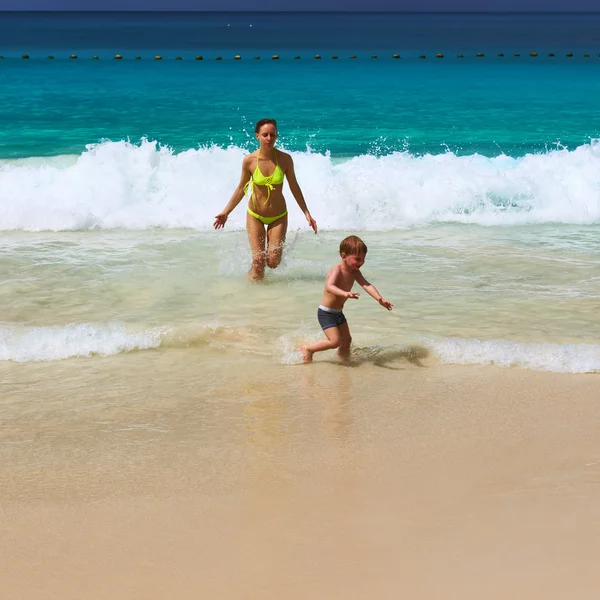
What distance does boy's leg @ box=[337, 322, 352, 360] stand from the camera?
5918 mm

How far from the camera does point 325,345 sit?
585cm

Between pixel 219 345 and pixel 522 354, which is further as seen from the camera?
pixel 219 345

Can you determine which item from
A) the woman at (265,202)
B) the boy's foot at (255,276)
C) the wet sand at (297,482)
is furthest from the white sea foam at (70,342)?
the boy's foot at (255,276)

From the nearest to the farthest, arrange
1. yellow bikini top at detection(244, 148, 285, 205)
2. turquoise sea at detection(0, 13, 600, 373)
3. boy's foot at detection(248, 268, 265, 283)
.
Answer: turquoise sea at detection(0, 13, 600, 373) < yellow bikini top at detection(244, 148, 285, 205) < boy's foot at detection(248, 268, 265, 283)

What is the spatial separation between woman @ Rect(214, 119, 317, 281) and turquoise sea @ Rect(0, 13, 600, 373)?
303 mm

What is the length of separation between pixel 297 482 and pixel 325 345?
1.88m

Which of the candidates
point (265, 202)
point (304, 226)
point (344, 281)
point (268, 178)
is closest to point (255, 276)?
point (265, 202)

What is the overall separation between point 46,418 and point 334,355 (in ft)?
6.71

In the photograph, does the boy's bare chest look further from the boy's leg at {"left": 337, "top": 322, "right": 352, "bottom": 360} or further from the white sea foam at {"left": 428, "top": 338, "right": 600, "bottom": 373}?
the white sea foam at {"left": 428, "top": 338, "right": 600, "bottom": 373}

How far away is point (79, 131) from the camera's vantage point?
20312mm

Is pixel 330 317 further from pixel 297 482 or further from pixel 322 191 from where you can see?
pixel 322 191

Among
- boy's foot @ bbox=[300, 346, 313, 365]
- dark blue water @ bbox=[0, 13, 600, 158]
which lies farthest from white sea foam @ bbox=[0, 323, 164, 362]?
dark blue water @ bbox=[0, 13, 600, 158]

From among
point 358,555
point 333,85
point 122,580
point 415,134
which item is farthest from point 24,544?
point 333,85

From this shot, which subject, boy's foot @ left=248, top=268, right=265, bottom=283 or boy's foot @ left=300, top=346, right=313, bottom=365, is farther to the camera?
boy's foot @ left=248, top=268, right=265, bottom=283
